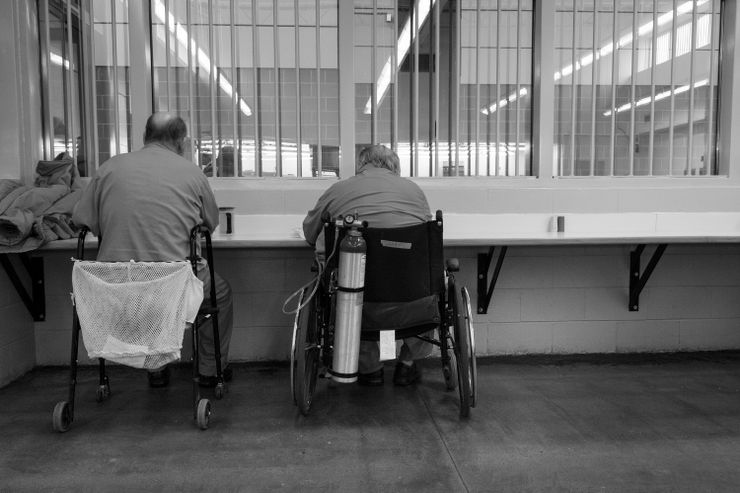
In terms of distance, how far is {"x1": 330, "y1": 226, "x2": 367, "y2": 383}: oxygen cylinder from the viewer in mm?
2172

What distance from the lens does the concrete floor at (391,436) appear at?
190cm

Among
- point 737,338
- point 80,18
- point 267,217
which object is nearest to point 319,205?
point 267,217

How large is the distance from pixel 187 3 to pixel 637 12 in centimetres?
260

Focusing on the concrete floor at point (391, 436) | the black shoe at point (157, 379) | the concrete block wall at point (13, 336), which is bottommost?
the concrete floor at point (391, 436)

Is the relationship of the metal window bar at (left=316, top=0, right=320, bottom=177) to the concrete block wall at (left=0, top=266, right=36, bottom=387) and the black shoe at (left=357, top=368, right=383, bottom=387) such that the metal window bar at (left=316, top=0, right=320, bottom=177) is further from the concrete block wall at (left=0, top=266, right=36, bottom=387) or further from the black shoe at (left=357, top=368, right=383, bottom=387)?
the concrete block wall at (left=0, top=266, right=36, bottom=387)

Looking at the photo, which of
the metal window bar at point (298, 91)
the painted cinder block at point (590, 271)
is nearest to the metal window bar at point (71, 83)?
the metal window bar at point (298, 91)

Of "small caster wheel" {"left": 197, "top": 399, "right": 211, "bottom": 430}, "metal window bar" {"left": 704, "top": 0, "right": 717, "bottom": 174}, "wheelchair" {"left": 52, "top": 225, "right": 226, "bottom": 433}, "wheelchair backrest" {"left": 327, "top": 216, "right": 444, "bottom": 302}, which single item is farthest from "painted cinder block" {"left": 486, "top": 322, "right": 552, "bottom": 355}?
"small caster wheel" {"left": 197, "top": 399, "right": 211, "bottom": 430}

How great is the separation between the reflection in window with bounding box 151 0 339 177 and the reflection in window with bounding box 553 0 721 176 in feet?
4.64

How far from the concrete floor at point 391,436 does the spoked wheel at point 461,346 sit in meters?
0.10

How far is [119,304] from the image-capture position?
6.93 feet

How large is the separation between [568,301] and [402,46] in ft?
5.78

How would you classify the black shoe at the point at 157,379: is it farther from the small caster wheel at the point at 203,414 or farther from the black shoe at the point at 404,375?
the black shoe at the point at 404,375

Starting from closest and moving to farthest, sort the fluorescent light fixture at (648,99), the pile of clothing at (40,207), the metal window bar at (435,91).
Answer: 1. the pile of clothing at (40,207)
2. the metal window bar at (435,91)
3. the fluorescent light fixture at (648,99)

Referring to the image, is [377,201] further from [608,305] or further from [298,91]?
[608,305]
